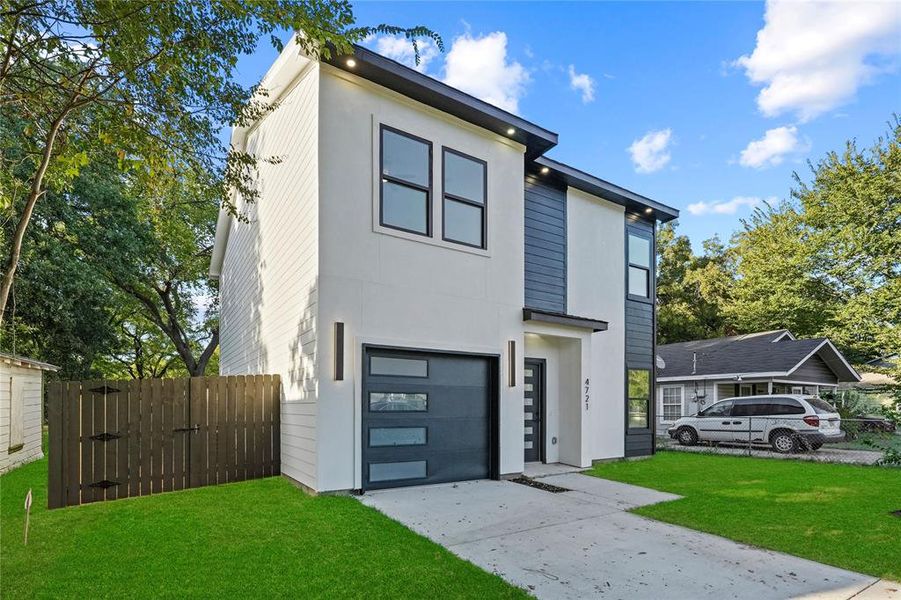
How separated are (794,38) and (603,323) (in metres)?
5.65

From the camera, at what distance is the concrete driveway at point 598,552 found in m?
3.78

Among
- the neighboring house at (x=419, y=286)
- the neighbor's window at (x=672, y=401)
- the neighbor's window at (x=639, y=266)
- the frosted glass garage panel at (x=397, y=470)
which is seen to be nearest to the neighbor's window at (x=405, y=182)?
the neighboring house at (x=419, y=286)

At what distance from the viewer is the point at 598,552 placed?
15.0 feet

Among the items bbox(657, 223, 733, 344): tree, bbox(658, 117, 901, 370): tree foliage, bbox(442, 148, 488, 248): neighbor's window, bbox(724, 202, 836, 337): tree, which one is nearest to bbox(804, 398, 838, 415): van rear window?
bbox(658, 117, 901, 370): tree foliage

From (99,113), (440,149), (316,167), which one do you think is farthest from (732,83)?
(99,113)

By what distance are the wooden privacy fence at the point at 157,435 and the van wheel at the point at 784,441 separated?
12.4 metres

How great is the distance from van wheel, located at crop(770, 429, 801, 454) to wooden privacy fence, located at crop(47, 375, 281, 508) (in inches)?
489

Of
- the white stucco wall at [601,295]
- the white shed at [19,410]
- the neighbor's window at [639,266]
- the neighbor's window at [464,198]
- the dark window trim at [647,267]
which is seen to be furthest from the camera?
the neighbor's window at [639,266]

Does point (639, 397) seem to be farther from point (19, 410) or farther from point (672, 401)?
point (19, 410)

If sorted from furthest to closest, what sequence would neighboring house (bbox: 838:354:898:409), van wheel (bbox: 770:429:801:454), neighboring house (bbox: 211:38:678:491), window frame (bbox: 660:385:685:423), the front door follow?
window frame (bbox: 660:385:685:423) < neighboring house (bbox: 838:354:898:409) < van wheel (bbox: 770:429:801:454) < the front door < neighboring house (bbox: 211:38:678:491)

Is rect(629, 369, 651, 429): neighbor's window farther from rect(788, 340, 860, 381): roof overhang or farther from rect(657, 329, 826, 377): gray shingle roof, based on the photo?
rect(788, 340, 860, 381): roof overhang

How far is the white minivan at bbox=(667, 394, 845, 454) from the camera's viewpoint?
42.1 ft

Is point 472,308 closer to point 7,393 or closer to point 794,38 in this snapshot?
point 794,38

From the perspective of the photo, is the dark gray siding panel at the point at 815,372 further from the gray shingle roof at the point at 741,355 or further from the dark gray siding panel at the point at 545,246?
the dark gray siding panel at the point at 545,246
